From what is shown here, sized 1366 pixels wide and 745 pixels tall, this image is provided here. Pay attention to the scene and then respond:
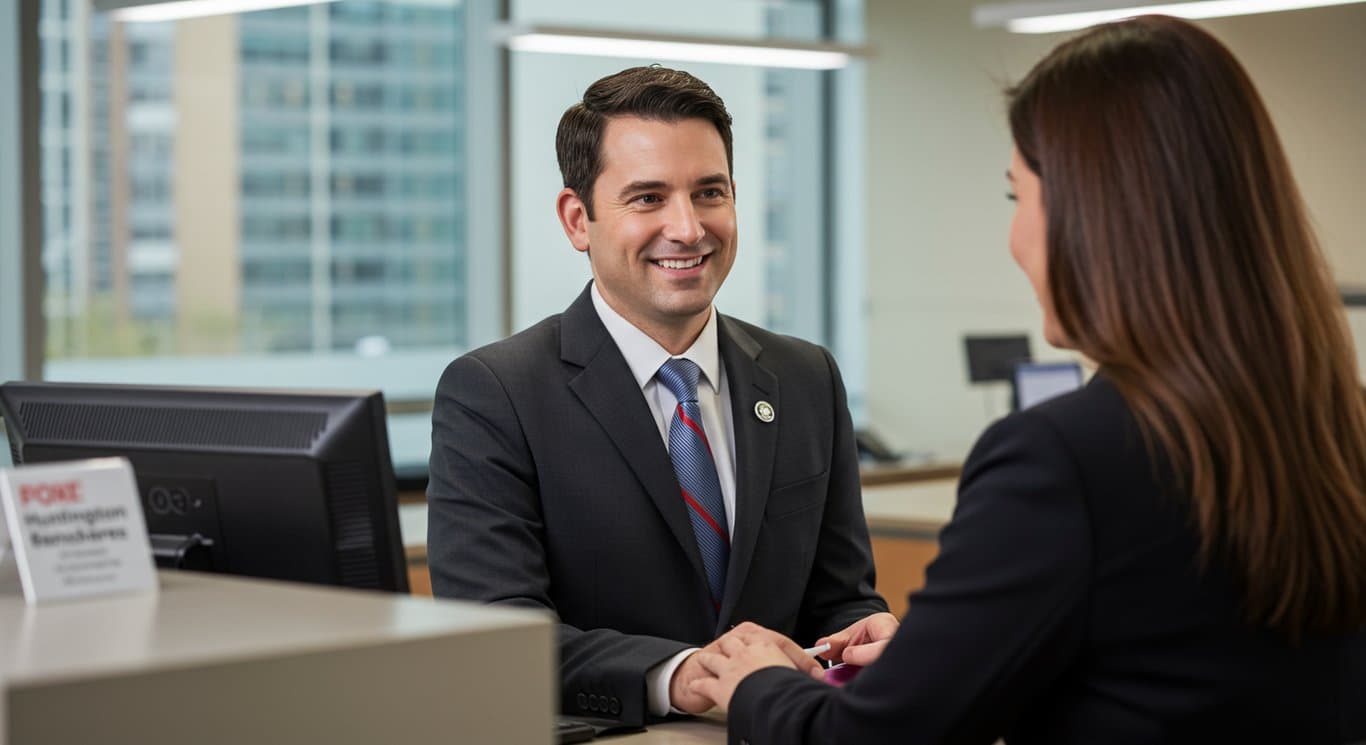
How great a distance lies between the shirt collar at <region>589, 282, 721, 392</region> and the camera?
2.42 meters

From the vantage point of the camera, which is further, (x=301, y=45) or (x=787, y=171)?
(x=787, y=171)

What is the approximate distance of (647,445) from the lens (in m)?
2.34

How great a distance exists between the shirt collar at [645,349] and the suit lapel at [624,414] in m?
0.02

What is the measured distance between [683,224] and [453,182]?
14.9 feet

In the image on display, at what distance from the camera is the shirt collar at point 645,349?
7.94ft

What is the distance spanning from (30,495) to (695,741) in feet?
2.91

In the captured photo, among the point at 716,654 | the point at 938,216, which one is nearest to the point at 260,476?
the point at 716,654

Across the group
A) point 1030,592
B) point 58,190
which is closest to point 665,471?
point 1030,592

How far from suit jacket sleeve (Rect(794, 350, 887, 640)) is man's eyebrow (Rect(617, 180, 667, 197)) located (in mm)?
512

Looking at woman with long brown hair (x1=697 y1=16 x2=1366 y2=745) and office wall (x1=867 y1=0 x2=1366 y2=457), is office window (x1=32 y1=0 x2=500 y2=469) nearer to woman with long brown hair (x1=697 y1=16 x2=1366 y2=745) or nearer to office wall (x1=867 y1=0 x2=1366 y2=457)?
office wall (x1=867 y1=0 x2=1366 y2=457)

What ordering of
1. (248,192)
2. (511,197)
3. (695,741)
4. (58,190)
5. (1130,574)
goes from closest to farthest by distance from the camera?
(1130,574) → (695,741) → (58,190) → (248,192) → (511,197)

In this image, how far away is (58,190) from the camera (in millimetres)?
5676

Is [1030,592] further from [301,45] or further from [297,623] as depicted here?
[301,45]

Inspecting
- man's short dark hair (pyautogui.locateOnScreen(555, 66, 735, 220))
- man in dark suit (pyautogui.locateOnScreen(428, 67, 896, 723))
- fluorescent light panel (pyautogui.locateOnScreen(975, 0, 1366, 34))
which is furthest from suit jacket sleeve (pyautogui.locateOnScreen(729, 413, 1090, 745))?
fluorescent light panel (pyautogui.locateOnScreen(975, 0, 1366, 34))
